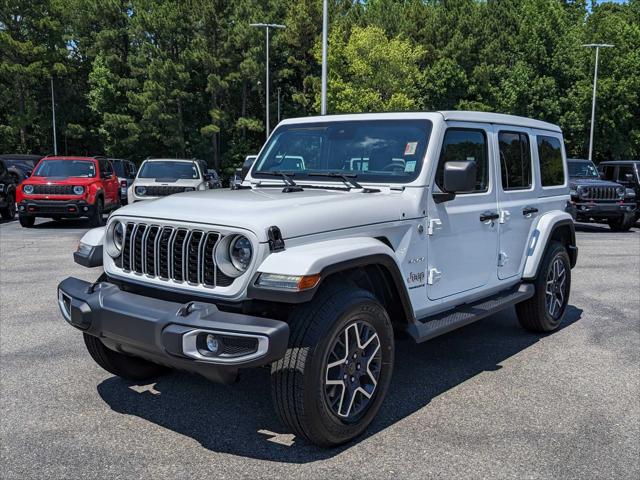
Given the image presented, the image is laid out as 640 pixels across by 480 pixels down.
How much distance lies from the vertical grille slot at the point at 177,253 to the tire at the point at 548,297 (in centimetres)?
354

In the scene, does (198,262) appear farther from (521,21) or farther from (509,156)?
(521,21)

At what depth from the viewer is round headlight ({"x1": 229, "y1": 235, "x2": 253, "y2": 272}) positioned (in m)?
3.45

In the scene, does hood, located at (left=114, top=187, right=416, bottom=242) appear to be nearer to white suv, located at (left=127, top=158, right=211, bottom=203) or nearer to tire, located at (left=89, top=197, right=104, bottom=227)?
white suv, located at (left=127, top=158, right=211, bottom=203)

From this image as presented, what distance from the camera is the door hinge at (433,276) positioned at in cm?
442

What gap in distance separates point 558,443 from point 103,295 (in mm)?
2792

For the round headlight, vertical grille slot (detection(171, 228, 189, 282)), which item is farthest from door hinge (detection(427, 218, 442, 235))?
vertical grille slot (detection(171, 228, 189, 282))

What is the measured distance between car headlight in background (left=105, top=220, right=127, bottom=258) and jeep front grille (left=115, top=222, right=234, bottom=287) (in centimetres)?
12

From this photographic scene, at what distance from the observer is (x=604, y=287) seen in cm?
878

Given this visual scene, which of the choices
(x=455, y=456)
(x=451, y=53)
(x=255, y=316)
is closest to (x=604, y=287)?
(x=455, y=456)

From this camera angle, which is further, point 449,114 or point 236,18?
point 236,18

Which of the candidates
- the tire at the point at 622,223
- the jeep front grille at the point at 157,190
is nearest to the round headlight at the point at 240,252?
the jeep front grille at the point at 157,190

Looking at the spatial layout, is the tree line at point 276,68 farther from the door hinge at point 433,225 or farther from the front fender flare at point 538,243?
the door hinge at point 433,225

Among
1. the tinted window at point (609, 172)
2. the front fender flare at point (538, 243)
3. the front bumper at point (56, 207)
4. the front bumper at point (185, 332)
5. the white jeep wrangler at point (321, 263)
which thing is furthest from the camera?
the tinted window at point (609, 172)

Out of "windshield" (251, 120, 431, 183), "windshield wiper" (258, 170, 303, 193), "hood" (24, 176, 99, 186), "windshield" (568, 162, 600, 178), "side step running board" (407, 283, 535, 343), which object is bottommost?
"side step running board" (407, 283, 535, 343)
